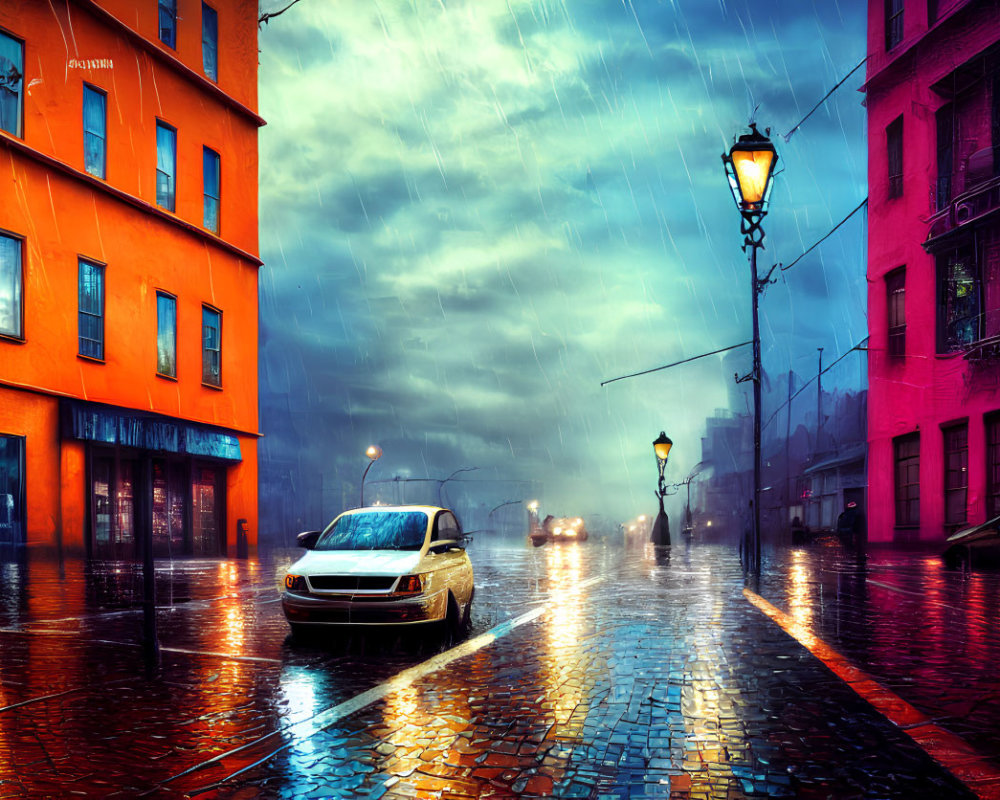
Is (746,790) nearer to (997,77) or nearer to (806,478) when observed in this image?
(997,77)

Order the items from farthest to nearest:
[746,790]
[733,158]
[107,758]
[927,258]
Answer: [927,258]
[733,158]
[107,758]
[746,790]

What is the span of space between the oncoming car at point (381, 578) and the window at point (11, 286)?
12.9 metres

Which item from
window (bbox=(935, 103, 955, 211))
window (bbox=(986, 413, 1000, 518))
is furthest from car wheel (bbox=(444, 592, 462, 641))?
window (bbox=(935, 103, 955, 211))

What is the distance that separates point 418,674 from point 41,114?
1925 cm

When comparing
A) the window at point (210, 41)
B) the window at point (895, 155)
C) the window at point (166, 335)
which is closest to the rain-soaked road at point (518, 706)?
the window at point (166, 335)

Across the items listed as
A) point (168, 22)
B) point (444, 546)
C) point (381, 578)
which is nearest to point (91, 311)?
Result: point (168, 22)

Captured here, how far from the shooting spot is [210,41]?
92.6 ft

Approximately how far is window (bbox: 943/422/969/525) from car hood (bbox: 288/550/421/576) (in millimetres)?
19684

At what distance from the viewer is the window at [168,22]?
2597cm

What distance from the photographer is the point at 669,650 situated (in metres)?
8.46

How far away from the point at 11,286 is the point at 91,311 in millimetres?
2526

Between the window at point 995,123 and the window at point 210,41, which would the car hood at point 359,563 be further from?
the window at point 210,41

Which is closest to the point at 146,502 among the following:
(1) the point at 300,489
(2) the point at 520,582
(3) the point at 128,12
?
(2) the point at 520,582

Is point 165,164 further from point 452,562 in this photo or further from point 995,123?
point 995,123
